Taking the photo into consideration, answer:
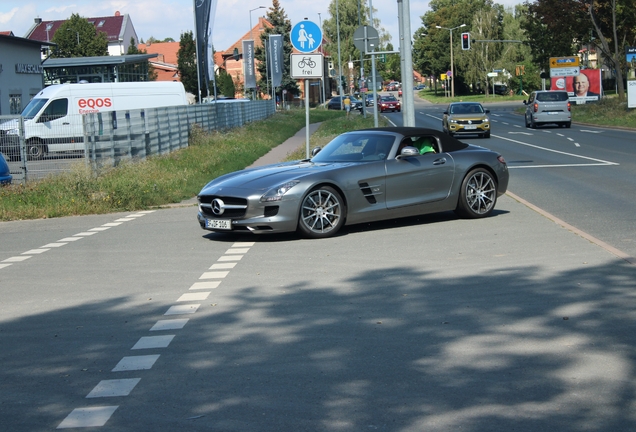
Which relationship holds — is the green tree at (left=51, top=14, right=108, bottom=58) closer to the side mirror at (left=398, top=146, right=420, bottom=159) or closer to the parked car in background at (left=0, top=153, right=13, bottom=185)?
the parked car in background at (left=0, top=153, right=13, bottom=185)

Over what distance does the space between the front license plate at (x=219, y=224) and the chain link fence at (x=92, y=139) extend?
930cm

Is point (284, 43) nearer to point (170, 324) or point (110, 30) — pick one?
point (110, 30)

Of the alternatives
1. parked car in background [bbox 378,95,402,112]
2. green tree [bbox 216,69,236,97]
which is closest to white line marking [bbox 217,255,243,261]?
parked car in background [bbox 378,95,402,112]

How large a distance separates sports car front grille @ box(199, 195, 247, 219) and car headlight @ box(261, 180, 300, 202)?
29cm

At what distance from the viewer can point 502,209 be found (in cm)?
1379

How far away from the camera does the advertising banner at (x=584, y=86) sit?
6750 cm

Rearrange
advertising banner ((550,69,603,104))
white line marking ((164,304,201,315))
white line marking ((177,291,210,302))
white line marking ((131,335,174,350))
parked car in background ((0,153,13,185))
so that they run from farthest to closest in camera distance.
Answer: advertising banner ((550,69,603,104)) < parked car in background ((0,153,13,185)) < white line marking ((177,291,210,302)) < white line marking ((164,304,201,315)) < white line marking ((131,335,174,350))

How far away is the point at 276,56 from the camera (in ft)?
200

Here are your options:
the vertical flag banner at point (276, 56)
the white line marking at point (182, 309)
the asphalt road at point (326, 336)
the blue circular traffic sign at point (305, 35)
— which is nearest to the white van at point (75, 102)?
the blue circular traffic sign at point (305, 35)

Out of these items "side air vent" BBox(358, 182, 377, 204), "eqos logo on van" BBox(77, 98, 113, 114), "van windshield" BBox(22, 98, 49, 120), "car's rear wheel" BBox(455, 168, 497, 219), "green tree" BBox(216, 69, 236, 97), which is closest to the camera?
"side air vent" BBox(358, 182, 377, 204)

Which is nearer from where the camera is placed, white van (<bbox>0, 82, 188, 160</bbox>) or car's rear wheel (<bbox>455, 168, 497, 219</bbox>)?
car's rear wheel (<bbox>455, 168, 497, 219</bbox>)

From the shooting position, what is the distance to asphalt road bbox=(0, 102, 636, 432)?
15.6 ft

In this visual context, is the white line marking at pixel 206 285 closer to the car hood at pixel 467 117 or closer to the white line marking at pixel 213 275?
the white line marking at pixel 213 275

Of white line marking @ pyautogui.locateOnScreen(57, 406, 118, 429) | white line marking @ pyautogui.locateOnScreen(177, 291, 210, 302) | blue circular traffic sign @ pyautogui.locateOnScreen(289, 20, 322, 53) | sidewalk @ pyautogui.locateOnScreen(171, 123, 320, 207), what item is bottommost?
sidewalk @ pyautogui.locateOnScreen(171, 123, 320, 207)
